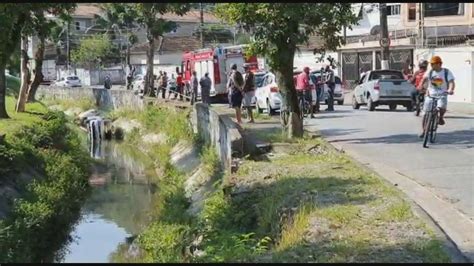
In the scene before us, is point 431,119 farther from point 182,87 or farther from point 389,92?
point 182,87

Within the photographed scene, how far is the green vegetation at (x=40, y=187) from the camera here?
45.0ft

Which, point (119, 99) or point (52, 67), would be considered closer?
point (119, 99)

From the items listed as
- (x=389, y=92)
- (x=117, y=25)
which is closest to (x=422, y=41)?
(x=389, y=92)

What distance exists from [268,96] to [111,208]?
798 centimetres

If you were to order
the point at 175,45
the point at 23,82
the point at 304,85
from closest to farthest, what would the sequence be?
the point at 304,85
the point at 23,82
the point at 175,45

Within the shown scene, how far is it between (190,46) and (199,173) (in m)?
58.6

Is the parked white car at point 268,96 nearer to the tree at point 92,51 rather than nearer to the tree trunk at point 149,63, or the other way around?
the tree trunk at point 149,63

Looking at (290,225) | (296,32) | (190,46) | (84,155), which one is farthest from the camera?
(190,46)

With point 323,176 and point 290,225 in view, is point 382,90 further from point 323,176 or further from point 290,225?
point 290,225

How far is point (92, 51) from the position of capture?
7938 centimetres

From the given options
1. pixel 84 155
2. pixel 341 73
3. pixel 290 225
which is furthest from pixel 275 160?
pixel 341 73

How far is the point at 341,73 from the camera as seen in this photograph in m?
48.1

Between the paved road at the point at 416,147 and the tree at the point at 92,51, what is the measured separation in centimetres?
5912

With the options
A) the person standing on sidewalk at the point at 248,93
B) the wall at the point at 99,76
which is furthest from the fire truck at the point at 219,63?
the wall at the point at 99,76
